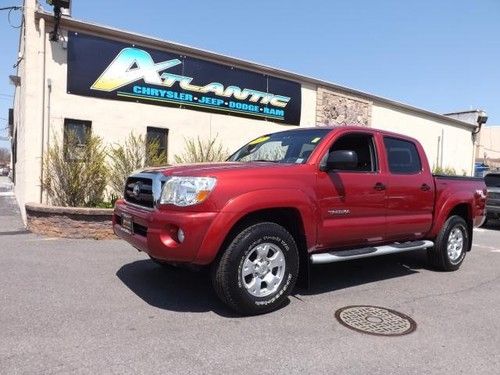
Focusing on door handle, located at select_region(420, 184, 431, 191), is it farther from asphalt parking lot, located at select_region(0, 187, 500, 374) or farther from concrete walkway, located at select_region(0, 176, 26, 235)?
concrete walkway, located at select_region(0, 176, 26, 235)

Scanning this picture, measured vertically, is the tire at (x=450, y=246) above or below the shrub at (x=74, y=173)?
below

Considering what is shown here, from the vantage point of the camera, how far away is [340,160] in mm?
4801

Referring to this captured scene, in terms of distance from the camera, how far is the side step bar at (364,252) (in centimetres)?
485

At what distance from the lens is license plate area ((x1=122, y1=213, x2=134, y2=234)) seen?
4.73 meters

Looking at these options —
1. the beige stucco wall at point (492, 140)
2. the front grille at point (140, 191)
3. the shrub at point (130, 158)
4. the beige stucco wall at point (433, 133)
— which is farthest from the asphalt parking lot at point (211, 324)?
the beige stucco wall at point (492, 140)

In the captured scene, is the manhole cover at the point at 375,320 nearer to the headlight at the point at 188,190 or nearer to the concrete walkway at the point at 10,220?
the headlight at the point at 188,190

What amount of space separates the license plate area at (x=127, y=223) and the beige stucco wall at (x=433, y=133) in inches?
528

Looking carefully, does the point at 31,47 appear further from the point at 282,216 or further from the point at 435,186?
the point at 435,186

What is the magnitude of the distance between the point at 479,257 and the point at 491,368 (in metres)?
5.20

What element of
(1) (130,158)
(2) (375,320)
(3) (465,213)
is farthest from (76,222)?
(3) (465,213)

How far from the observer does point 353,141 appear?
5.59m

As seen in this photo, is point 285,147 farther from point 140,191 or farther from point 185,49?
point 185,49

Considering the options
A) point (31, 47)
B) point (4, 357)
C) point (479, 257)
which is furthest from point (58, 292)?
point (479, 257)

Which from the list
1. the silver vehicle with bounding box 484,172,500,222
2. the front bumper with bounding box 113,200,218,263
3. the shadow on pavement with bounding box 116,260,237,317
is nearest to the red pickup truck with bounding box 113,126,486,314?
the front bumper with bounding box 113,200,218,263
